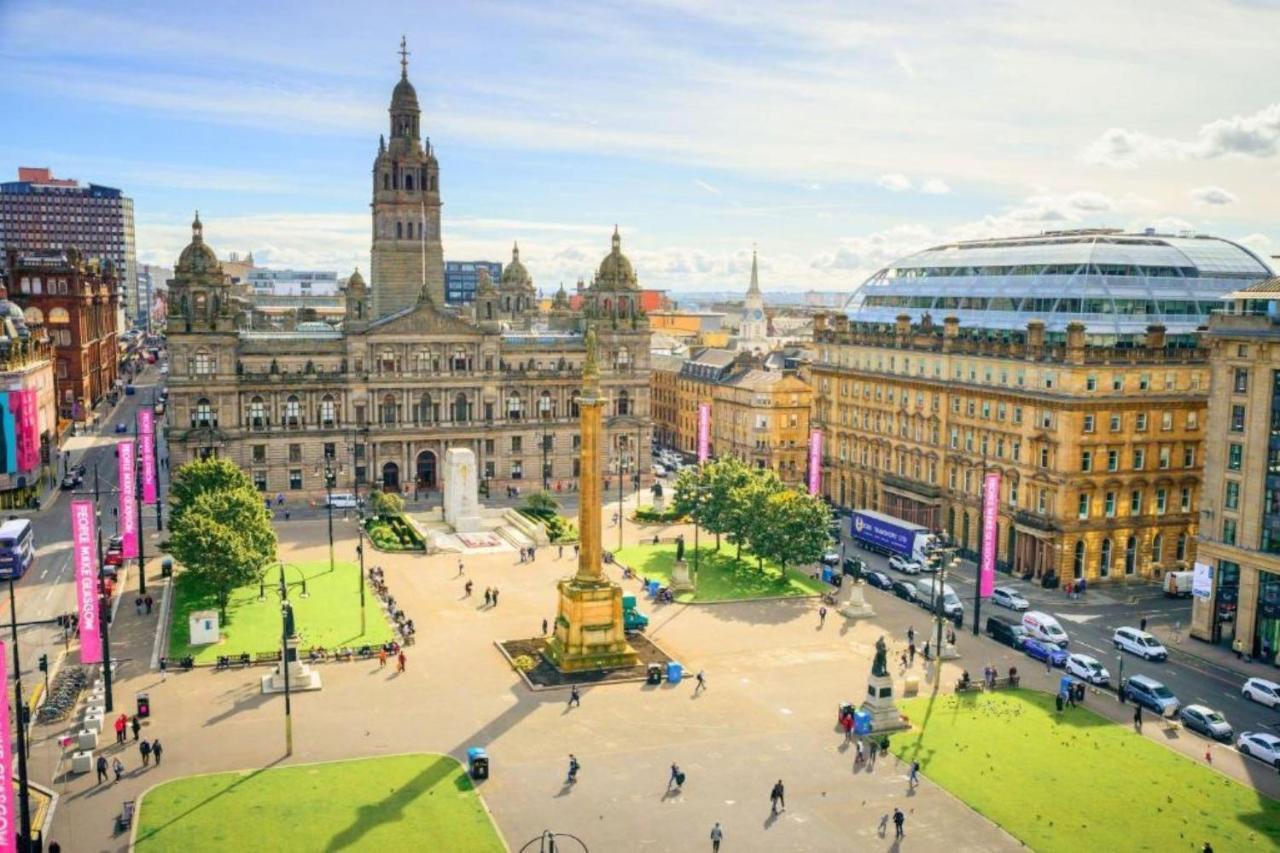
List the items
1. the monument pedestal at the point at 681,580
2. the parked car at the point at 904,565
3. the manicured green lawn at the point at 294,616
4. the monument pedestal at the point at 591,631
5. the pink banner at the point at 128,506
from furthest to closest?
the parked car at the point at 904,565
the monument pedestal at the point at 681,580
the pink banner at the point at 128,506
the manicured green lawn at the point at 294,616
the monument pedestal at the point at 591,631

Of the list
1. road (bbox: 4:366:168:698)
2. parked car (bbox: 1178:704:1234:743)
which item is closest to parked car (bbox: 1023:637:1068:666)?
parked car (bbox: 1178:704:1234:743)

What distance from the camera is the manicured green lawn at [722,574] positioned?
85312 millimetres

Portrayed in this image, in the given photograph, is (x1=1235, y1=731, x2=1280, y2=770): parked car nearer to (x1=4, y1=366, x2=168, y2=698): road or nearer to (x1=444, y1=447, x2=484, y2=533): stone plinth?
(x1=4, y1=366, x2=168, y2=698): road

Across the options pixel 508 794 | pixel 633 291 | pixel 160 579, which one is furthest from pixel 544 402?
pixel 508 794

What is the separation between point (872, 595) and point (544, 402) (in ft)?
174

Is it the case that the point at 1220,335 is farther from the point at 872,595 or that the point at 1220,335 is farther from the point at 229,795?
the point at 229,795

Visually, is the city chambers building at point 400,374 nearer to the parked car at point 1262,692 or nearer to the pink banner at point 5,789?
the parked car at point 1262,692

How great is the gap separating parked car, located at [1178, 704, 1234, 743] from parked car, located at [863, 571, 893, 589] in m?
28.0

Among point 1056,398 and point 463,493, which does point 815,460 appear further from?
point 463,493

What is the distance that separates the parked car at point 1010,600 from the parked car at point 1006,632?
6.12 metres

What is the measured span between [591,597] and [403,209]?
72.2m

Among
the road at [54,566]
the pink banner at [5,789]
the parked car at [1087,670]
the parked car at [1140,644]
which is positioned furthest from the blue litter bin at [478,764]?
the parked car at [1140,644]

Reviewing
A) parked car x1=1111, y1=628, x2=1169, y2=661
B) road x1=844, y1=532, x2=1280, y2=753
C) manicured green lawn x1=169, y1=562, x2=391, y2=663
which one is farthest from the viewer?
parked car x1=1111, y1=628, x2=1169, y2=661

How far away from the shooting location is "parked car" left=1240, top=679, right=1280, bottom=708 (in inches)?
2506
